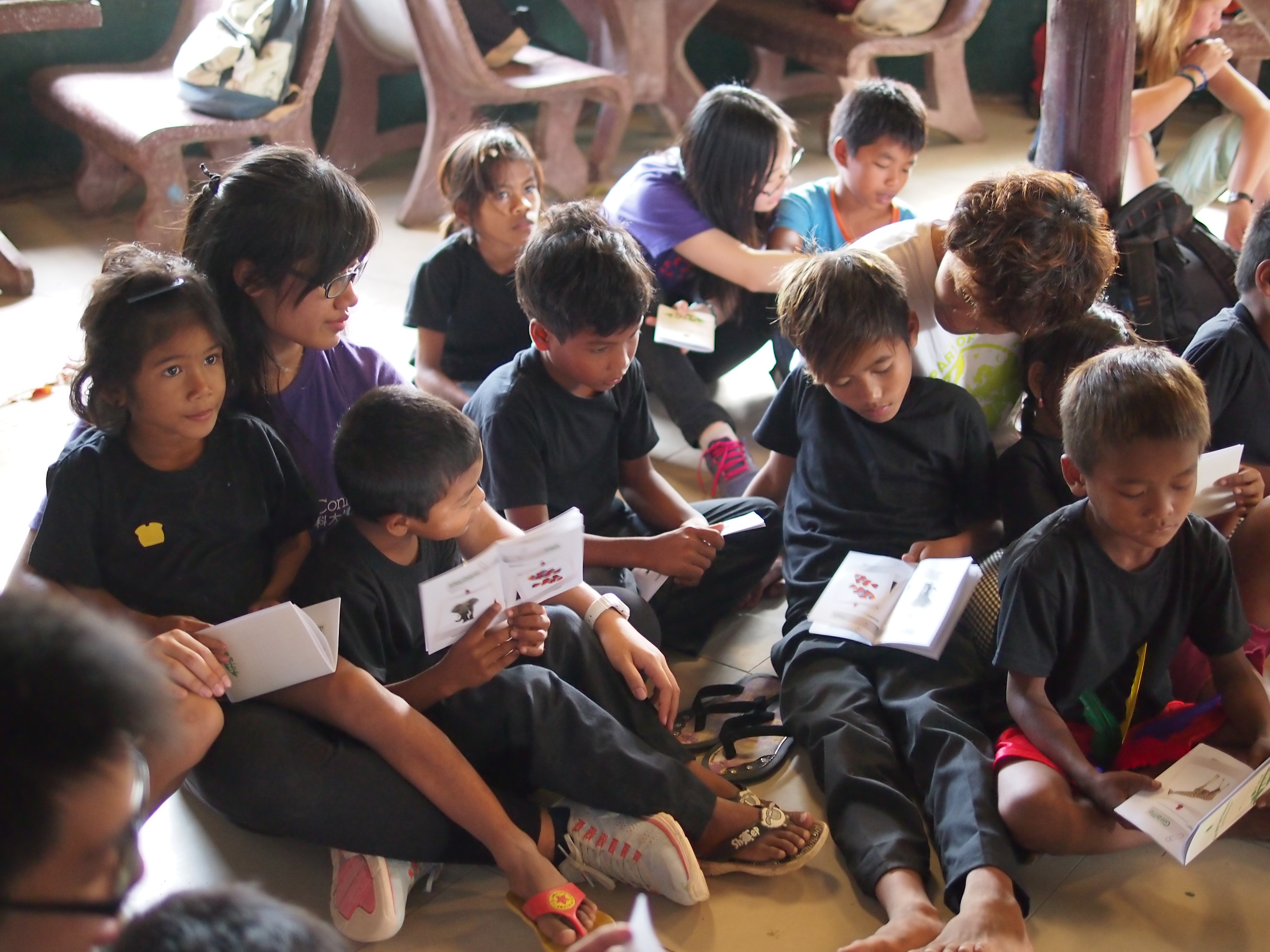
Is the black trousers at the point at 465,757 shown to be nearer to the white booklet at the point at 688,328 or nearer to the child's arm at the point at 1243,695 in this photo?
the child's arm at the point at 1243,695

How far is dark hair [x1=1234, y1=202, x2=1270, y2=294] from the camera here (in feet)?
6.29

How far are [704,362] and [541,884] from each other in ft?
5.37

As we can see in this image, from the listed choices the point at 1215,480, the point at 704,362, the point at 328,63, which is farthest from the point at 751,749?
the point at 328,63

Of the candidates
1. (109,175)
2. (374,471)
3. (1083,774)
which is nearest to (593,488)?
(374,471)

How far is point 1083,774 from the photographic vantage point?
145cm

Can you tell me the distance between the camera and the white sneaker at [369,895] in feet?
4.62

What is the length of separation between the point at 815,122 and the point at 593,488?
3881 mm

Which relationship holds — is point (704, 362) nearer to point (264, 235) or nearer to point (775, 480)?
point (775, 480)

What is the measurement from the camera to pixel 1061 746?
4.85 feet

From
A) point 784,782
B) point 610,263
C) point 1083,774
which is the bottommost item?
point 784,782

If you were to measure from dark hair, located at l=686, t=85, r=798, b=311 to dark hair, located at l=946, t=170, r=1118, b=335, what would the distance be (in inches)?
27.7

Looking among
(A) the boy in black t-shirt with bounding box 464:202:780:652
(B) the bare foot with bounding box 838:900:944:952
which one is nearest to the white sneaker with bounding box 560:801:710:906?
(B) the bare foot with bounding box 838:900:944:952

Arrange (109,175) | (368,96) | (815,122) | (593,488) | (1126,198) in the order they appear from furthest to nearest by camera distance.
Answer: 1. (815,122)
2. (368,96)
3. (109,175)
4. (1126,198)
5. (593,488)

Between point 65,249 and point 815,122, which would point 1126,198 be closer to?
point 815,122
